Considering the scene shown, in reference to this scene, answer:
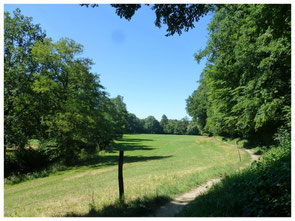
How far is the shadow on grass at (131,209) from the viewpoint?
20.5 feet

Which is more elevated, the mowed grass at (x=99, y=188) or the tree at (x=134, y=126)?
the tree at (x=134, y=126)

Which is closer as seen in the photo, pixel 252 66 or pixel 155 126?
pixel 252 66

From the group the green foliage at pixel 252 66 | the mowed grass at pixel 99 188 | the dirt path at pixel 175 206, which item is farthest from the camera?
the green foliage at pixel 252 66

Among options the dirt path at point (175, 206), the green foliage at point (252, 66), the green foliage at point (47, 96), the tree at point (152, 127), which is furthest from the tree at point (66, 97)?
the tree at point (152, 127)

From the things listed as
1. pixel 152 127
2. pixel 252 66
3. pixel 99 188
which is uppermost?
pixel 252 66

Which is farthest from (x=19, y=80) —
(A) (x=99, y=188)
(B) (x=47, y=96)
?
(A) (x=99, y=188)

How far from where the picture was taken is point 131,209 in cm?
636

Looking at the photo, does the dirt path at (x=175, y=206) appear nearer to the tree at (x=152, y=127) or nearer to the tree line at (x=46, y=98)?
the tree line at (x=46, y=98)

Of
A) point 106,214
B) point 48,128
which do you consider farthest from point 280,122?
point 48,128

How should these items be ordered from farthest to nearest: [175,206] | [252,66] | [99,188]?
[252,66] < [99,188] < [175,206]

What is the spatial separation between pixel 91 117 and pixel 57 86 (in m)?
5.26

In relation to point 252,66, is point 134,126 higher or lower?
lower

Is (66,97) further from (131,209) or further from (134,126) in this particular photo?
(134,126)

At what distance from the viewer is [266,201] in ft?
17.3
